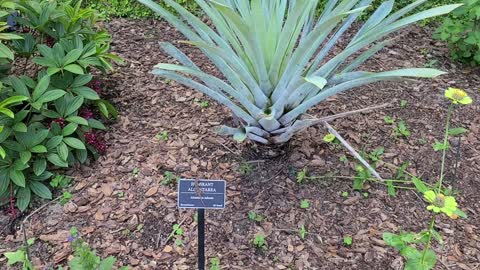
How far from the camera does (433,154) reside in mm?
2508

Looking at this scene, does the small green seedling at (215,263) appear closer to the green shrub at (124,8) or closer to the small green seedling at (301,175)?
the small green seedling at (301,175)

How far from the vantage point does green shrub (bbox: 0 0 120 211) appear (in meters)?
2.23

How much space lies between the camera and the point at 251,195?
2252mm

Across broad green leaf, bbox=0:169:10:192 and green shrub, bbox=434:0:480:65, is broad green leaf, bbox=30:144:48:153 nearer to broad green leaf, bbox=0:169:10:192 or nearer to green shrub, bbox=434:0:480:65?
broad green leaf, bbox=0:169:10:192

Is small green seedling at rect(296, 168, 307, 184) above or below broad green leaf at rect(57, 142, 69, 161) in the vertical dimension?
above

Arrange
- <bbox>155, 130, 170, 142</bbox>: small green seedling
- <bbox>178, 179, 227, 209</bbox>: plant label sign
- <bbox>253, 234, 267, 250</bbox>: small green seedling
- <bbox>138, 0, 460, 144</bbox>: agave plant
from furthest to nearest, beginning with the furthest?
<bbox>155, 130, 170, 142</bbox>: small green seedling < <bbox>253, 234, 267, 250</bbox>: small green seedling < <bbox>138, 0, 460, 144</bbox>: agave plant < <bbox>178, 179, 227, 209</bbox>: plant label sign

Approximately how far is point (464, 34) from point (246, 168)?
1.72 m

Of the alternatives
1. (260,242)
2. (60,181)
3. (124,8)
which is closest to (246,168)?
(260,242)

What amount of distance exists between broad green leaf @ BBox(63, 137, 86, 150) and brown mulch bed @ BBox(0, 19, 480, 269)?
0.19m

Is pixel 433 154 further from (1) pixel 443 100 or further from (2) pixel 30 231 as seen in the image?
(2) pixel 30 231

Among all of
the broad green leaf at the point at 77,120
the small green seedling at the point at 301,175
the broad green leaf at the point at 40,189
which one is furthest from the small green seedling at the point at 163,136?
the small green seedling at the point at 301,175

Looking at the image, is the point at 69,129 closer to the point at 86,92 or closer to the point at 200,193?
the point at 86,92

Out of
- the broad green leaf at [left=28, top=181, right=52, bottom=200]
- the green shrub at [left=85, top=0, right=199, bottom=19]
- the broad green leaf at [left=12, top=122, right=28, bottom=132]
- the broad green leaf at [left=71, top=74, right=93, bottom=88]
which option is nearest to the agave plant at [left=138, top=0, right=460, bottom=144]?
the broad green leaf at [left=71, top=74, right=93, bottom=88]

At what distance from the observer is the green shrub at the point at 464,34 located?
2896 millimetres
